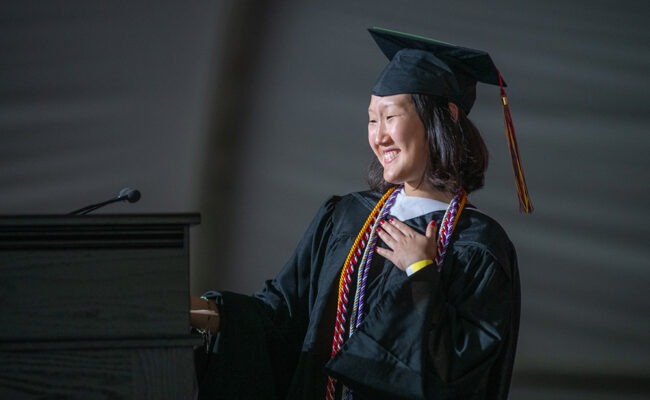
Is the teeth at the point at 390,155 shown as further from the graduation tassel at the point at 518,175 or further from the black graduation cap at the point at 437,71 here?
the graduation tassel at the point at 518,175

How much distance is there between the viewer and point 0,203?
346 cm

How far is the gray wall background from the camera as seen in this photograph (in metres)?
3.60

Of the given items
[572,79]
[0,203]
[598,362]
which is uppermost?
[572,79]

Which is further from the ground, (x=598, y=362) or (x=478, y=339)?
(x=478, y=339)

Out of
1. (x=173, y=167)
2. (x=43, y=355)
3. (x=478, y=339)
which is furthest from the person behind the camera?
(x=173, y=167)

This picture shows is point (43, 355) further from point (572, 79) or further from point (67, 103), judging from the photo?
point (572, 79)

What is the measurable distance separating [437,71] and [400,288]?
0.66 meters

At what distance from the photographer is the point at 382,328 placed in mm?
1885

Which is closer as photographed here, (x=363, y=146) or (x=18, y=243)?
(x=18, y=243)

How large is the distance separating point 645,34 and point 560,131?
26.8 inches

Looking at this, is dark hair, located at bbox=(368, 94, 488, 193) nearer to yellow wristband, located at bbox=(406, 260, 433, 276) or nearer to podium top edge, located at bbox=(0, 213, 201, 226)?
yellow wristband, located at bbox=(406, 260, 433, 276)

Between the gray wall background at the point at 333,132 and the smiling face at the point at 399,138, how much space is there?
1.57 m

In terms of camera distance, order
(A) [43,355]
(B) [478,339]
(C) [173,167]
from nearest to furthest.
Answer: (A) [43,355] → (B) [478,339] → (C) [173,167]

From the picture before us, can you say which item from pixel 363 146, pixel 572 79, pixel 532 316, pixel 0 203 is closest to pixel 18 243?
pixel 0 203
